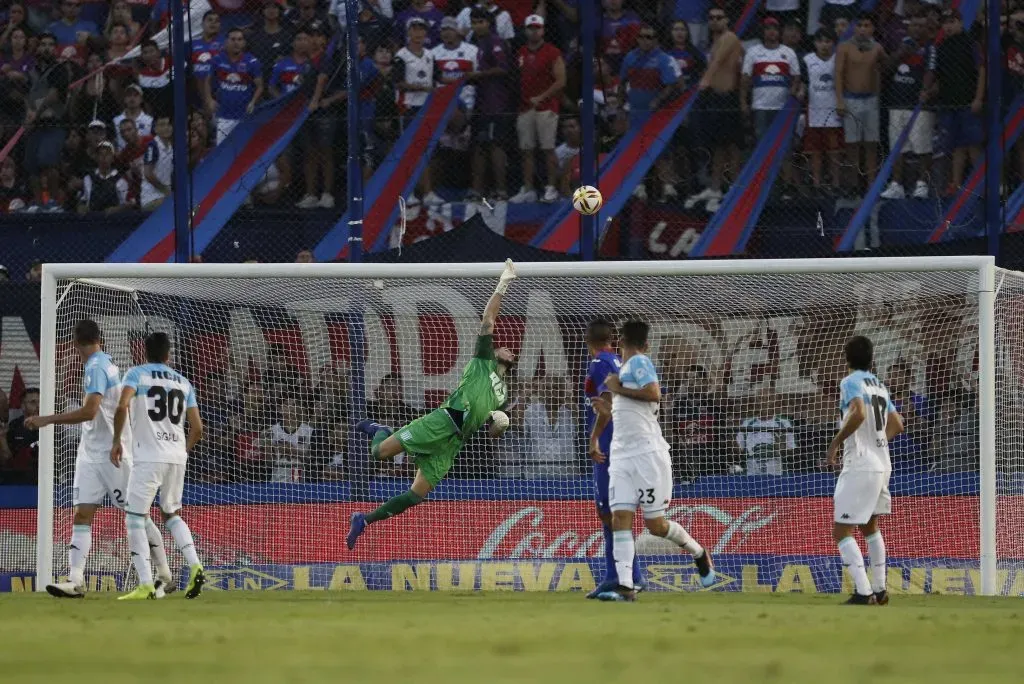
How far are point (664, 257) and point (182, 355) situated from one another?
5.21 m

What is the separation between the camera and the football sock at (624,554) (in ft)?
36.2

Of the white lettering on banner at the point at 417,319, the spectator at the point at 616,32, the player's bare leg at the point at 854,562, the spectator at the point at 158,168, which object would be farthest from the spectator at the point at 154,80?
the player's bare leg at the point at 854,562

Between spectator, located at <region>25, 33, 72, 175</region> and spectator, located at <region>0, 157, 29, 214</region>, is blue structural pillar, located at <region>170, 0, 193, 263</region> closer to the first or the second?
spectator, located at <region>25, 33, 72, 175</region>

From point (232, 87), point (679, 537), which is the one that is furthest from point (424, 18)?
point (679, 537)

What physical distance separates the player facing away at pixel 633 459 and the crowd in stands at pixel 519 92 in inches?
243

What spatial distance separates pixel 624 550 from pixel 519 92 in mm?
7385

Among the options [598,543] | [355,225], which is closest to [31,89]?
[355,225]

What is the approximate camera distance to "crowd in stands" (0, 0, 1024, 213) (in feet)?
54.9

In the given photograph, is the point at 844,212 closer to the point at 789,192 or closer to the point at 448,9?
the point at 789,192

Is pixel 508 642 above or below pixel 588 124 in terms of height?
below

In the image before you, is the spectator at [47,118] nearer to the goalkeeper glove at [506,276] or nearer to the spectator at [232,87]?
the spectator at [232,87]

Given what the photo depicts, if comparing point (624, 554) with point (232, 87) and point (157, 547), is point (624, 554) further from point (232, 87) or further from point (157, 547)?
point (232, 87)

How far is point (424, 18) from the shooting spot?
17734 mm

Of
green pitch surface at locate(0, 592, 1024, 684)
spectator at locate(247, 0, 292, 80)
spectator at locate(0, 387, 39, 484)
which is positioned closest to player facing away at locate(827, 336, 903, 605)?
green pitch surface at locate(0, 592, 1024, 684)
